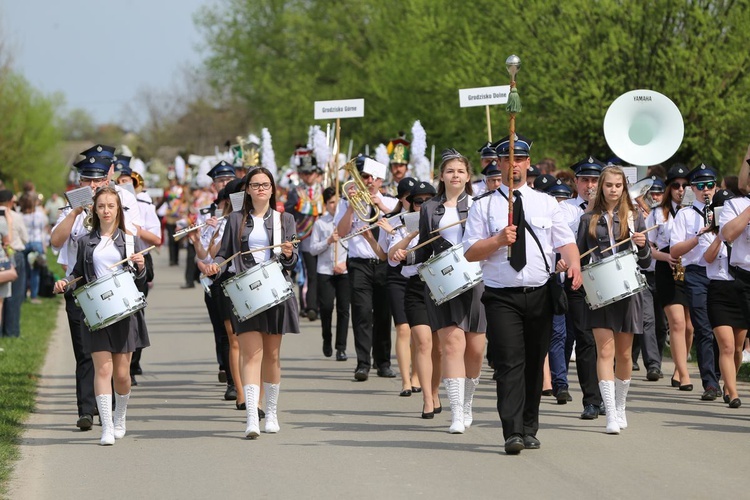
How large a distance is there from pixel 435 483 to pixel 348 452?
53.3 inches

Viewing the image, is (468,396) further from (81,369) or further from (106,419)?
(81,369)

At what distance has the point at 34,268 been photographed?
83.8 ft

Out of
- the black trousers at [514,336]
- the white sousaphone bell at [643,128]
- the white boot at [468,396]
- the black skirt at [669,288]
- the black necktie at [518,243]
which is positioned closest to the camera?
the black necktie at [518,243]

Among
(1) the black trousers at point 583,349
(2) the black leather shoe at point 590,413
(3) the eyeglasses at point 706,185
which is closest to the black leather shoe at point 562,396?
(1) the black trousers at point 583,349

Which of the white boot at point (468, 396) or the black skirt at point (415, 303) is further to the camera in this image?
the black skirt at point (415, 303)

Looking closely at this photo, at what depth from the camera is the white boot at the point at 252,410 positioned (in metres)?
10.4

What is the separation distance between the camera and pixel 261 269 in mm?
10320

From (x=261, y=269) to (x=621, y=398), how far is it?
270 cm

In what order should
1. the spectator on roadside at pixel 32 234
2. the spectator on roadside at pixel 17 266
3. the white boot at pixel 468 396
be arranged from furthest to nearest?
the spectator on roadside at pixel 32 234 → the spectator on roadside at pixel 17 266 → the white boot at pixel 468 396

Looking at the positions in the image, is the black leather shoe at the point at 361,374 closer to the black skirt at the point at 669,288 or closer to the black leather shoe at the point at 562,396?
the black leather shoe at the point at 562,396

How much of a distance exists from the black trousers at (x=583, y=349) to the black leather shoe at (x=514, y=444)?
1993mm

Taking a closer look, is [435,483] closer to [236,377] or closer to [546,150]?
[236,377]

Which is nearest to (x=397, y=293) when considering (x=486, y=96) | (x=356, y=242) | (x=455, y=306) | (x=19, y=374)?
(x=356, y=242)

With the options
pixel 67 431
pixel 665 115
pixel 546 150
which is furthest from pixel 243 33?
pixel 67 431
